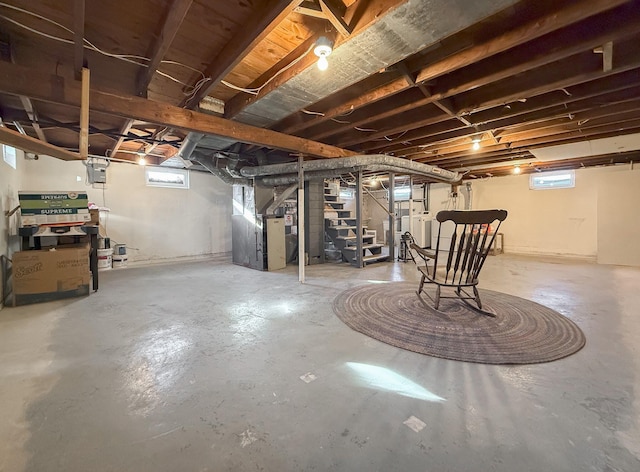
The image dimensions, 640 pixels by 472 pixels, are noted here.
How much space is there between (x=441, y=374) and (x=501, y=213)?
5.73 feet

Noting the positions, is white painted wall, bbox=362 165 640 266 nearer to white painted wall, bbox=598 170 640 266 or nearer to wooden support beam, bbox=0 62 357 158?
white painted wall, bbox=598 170 640 266

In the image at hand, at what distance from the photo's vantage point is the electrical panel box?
554 centimetres

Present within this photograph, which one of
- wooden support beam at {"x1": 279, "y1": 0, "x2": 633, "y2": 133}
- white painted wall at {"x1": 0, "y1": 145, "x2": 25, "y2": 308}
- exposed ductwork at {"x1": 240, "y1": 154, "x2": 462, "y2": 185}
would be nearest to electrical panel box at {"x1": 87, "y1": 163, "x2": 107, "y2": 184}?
white painted wall at {"x1": 0, "y1": 145, "x2": 25, "y2": 308}

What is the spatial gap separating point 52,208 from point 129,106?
2.15 metres

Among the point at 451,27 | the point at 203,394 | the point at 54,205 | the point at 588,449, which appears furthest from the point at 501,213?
the point at 54,205

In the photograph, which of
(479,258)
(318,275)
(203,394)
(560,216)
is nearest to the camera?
(203,394)

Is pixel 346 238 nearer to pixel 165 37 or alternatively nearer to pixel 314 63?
pixel 314 63

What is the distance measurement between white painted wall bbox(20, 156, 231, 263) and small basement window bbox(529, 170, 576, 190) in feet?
27.0

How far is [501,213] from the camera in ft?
8.76

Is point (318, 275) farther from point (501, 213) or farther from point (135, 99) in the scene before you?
point (135, 99)

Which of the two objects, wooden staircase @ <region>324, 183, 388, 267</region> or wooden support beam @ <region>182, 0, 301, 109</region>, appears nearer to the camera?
wooden support beam @ <region>182, 0, 301, 109</region>

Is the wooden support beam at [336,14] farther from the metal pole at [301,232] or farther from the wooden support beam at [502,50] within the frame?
the metal pole at [301,232]

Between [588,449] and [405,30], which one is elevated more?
[405,30]

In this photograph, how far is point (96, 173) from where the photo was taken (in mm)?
5570
